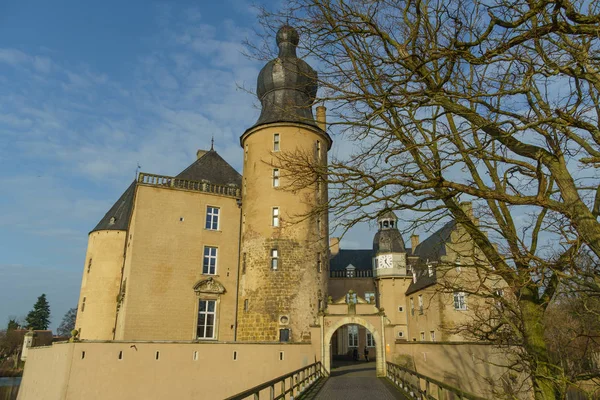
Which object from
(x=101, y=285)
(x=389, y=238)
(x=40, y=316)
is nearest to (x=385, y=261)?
(x=389, y=238)

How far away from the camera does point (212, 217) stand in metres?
23.6

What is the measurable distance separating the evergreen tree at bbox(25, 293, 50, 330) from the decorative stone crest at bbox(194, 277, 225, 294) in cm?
5652

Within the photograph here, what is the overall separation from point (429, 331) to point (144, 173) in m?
18.8

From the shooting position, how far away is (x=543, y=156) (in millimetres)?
5426

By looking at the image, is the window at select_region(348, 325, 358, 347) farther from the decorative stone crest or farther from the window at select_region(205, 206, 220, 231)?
the window at select_region(205, 206, 220, 231)

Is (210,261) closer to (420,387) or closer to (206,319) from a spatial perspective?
(206,319)

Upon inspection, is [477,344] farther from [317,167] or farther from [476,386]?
[317,167]

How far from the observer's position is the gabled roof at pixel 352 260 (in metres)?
38.4

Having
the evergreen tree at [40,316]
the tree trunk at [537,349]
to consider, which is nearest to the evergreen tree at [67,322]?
the evergreen tree at [40,316]

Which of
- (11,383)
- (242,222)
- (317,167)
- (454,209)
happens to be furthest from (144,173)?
(11,383)

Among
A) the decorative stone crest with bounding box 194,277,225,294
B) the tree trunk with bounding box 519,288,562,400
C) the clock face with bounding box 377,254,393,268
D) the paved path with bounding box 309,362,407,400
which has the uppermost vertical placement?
the clock face with bounding box 377,254,393,268

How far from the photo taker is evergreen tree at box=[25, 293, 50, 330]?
216ft

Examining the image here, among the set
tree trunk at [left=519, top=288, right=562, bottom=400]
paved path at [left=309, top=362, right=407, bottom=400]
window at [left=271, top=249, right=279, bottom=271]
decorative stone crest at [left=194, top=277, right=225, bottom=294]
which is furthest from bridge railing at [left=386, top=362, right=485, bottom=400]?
decorative stone crest at [left=194, top=277, right=225, bottom=294]

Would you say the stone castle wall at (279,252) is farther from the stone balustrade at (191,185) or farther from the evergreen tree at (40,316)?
the evergreen tree at (40,316)
